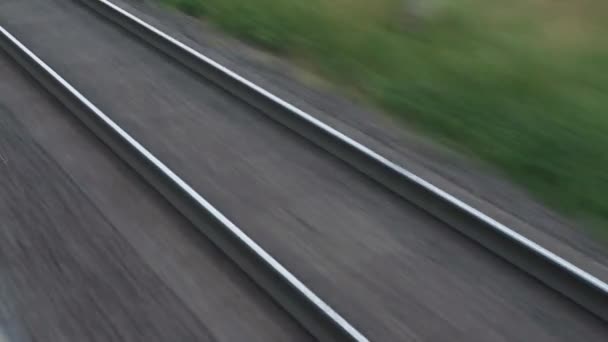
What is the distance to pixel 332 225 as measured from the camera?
6.90m

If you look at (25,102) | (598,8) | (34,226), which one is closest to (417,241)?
(34,226)

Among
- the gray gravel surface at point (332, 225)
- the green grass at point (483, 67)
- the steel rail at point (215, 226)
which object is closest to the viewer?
the steel rail at point (215, 226)

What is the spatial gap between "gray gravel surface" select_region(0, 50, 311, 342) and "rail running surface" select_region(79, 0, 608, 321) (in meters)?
1.75

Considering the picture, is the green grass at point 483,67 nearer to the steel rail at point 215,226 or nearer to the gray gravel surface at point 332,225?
the gray gravel surface at point 332,225

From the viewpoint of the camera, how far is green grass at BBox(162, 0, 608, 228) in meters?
7.97

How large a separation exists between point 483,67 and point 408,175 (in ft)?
10.4

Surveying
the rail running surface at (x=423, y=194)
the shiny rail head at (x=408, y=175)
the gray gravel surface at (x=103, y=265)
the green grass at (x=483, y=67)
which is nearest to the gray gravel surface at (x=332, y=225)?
the rail running surface at (x=423, y=194)

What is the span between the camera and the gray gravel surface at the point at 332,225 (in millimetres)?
5766

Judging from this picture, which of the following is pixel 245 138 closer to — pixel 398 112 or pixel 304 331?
pixel 398 112

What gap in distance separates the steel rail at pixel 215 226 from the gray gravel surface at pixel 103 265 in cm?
8

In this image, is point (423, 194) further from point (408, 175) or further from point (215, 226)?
point (215, 226)

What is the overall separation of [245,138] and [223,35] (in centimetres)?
375

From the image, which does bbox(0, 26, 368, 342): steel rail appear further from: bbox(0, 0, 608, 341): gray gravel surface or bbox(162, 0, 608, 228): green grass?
bbox(162, 0, 608, 228): green grass

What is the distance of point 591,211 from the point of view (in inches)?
282
